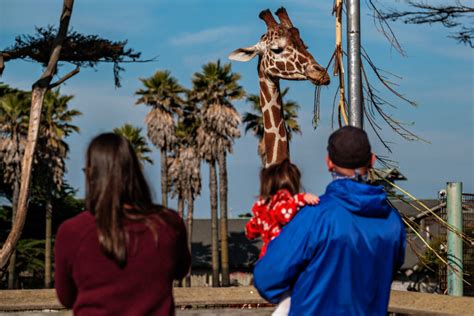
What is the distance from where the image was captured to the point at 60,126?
55.0 metres

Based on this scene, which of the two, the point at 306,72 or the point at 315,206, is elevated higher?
the point at 306,72

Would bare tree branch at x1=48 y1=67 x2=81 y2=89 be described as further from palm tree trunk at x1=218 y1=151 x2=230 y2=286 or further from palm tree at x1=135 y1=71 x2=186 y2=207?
palm tree at x1=135 y1=71 x2=186 y2=207

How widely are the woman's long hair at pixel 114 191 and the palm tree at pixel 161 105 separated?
55.2 metres

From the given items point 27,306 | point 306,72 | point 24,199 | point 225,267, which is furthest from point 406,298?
point 225,267

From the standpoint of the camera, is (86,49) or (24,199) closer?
(24,199)

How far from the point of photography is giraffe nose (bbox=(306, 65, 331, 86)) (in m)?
10.2

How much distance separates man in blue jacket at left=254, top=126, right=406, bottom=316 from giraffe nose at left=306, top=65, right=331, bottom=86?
5793mm

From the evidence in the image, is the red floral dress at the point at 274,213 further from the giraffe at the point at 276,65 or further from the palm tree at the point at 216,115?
the palm tree at the point at 216,115

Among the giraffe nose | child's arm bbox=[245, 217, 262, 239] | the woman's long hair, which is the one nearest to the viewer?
the woman's long hair

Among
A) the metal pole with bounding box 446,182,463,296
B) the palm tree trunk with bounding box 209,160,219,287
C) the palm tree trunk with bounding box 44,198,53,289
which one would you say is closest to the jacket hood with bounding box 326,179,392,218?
the metal pole with bounding box 446,182,463,296

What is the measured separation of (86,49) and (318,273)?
14932 mm

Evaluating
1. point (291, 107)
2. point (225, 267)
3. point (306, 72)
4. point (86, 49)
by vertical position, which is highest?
point (291, 107)

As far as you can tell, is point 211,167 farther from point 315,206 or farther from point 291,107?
point 315,206

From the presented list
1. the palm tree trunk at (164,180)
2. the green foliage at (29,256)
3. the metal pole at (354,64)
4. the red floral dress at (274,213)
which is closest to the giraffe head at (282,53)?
the metal pole at (354,64)
